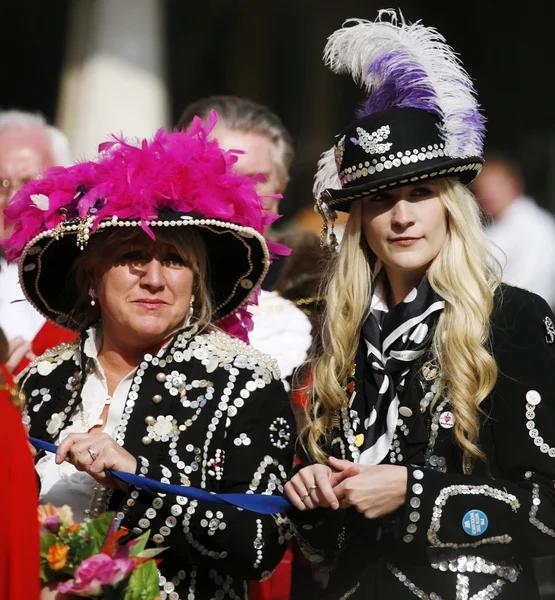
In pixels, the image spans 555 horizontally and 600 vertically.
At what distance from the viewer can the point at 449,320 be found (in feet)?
11.2

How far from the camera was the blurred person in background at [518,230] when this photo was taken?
940 centimetres

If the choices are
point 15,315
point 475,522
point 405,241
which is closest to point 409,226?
point 405,241

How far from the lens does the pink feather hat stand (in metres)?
3.69

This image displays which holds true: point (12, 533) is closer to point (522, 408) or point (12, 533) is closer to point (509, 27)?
point (522, 408)

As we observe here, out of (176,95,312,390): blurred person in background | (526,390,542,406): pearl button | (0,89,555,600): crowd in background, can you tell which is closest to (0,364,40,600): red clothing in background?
(0,89,555,600): crowd in background

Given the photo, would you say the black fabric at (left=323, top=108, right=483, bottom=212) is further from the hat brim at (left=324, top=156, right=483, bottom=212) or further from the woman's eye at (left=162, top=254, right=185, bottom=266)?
the woman's eye at (left=162, top=254, right=185, bottom=266)

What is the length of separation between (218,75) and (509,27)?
4.10m

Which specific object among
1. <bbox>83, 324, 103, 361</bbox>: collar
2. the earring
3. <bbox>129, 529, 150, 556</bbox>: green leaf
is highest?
the earring

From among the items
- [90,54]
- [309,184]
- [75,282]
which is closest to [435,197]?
[75,282]

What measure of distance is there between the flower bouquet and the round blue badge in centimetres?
92

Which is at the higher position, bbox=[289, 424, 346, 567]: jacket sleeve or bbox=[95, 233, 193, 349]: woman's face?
bbox=[95, 233, 193, 349]: woman's face

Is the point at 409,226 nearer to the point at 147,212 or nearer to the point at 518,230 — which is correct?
the point at 147,212

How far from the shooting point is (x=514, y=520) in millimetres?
3234

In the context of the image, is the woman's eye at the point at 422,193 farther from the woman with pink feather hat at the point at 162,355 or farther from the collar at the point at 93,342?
the collar at the point at 93,342
